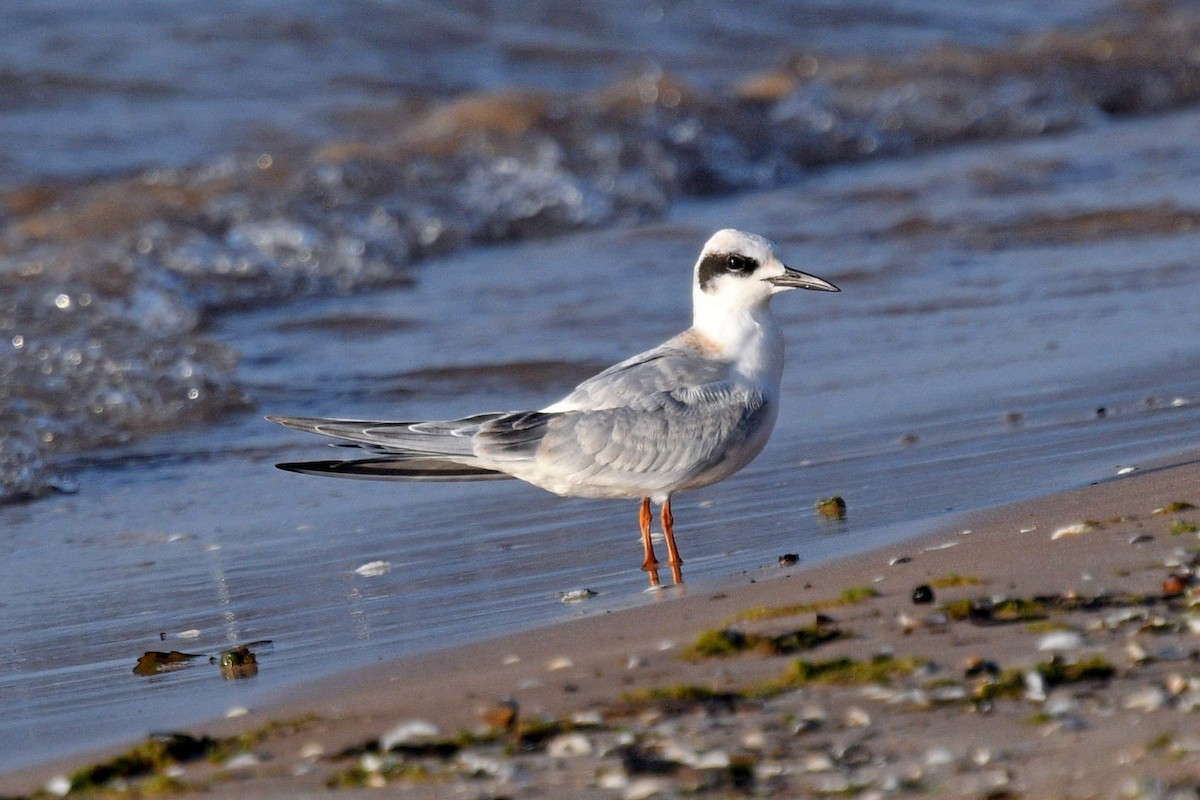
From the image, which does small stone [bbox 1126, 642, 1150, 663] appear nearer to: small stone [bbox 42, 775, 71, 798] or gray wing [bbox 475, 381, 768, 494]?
gray wing [bbox 475, 381, 768, 494]

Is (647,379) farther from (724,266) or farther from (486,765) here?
(486,765)

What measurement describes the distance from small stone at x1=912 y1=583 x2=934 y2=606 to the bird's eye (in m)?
1.49

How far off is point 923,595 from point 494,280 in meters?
6.36

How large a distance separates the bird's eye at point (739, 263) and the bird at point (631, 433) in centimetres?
11

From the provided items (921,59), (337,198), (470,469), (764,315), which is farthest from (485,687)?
(921,59)

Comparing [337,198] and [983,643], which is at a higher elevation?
[337,198]

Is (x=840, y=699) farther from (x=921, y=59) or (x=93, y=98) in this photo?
(x=921, y=59)

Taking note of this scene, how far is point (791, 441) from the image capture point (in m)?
6.09

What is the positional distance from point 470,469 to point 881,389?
2315 millimetres

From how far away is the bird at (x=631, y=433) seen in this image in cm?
461

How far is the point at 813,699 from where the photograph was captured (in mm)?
3096

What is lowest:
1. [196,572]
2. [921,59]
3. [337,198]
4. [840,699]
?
[840,699]

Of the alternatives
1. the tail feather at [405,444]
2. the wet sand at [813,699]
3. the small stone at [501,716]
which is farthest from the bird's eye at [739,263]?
the small stone at [501,716]

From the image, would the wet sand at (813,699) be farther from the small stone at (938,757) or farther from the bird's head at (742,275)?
the bird's head at (742,275)
